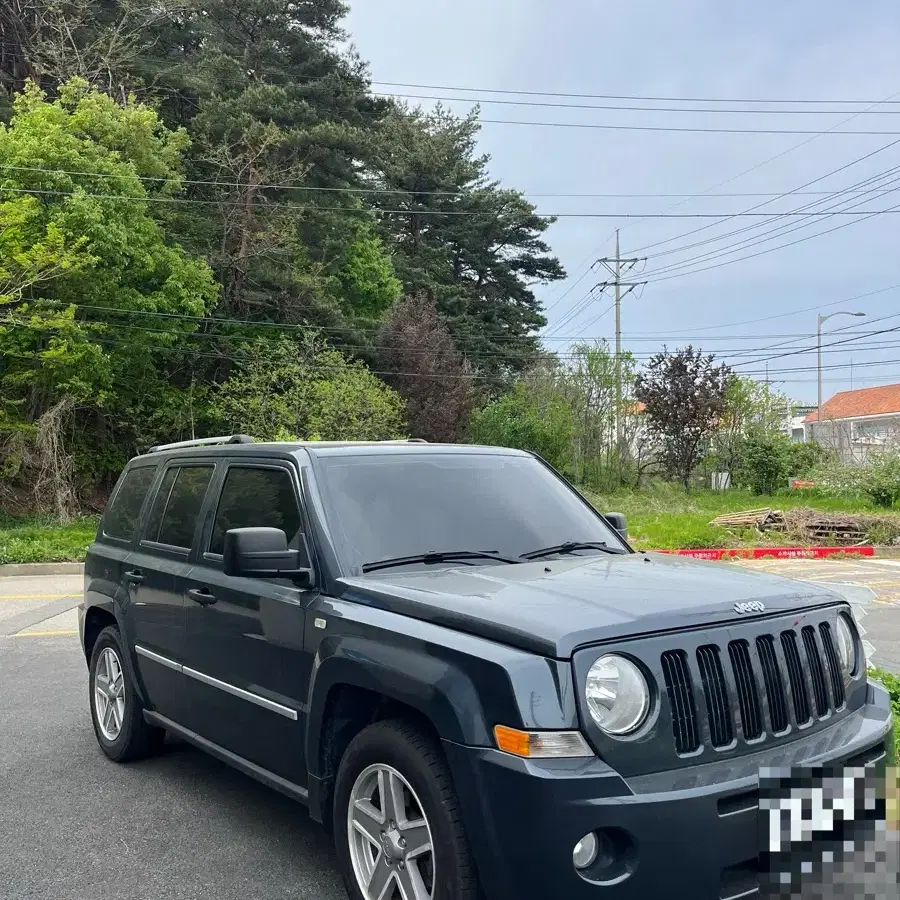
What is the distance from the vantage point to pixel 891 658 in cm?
873

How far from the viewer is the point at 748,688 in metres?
2.97

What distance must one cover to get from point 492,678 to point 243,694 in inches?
67.8

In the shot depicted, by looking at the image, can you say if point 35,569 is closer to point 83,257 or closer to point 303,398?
point 83,257

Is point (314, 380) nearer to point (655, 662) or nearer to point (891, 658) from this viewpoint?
point (891, 658)

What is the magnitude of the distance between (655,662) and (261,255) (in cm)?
→ 3506

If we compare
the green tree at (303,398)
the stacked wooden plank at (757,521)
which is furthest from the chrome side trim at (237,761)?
the green tree at (303,398)

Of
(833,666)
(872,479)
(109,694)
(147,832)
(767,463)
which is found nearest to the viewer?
(833,666)

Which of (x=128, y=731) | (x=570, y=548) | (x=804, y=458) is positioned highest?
(x=804, y=458)

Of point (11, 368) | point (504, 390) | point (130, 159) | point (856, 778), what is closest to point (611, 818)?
point (856, 778)

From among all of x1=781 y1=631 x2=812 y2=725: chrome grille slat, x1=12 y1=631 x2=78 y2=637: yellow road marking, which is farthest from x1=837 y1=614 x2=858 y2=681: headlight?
x1=12 y1=631 x2=78 y2=637: yellow road marking

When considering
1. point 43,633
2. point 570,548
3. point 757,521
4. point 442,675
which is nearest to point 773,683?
point 442,675

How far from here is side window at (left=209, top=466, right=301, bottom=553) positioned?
4164 mm

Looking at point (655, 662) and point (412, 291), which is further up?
point (412, 291)

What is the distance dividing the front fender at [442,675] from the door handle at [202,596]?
105 cm
